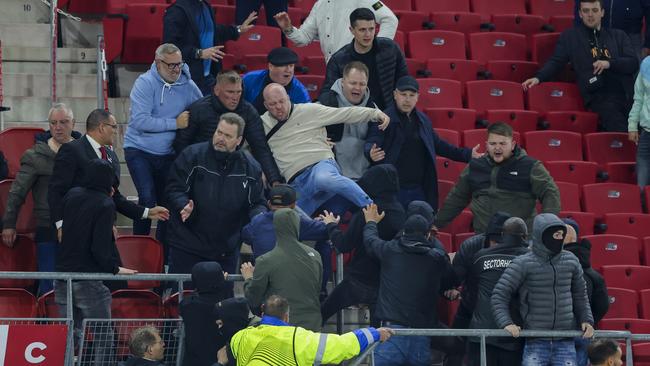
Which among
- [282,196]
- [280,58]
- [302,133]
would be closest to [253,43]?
[280,58]

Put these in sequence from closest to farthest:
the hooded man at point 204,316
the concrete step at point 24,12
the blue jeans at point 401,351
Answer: the hooded man at point 204,316
the blue jeans at point 401,351
the concrete step at point 24,12

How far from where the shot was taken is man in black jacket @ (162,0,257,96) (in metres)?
15.1

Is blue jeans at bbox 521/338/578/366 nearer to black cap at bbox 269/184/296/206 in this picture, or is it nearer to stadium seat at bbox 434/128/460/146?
black cap at bbox 269/184/296/206

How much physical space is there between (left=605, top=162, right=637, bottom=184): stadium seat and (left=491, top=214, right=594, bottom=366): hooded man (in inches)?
165

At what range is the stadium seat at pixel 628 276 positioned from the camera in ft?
48.3

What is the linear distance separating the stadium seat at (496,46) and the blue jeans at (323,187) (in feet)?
13.0

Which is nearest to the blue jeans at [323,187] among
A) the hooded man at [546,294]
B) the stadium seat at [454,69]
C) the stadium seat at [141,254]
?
the stadium seat at [141,254]

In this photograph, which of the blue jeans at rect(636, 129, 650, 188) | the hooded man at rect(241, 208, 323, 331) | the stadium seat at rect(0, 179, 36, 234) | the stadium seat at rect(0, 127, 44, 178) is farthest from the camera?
the blue jeans at rect(636, 129, 650, 188)

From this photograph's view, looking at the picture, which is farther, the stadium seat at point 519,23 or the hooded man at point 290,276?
the stadium seat at point 519,23

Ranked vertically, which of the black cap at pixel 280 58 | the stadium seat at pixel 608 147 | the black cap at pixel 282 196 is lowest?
the black cap at pixel 282 196

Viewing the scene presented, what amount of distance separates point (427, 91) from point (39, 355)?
556 cm

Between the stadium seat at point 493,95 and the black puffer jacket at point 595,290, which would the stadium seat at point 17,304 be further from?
the stadium seat at point 493,95

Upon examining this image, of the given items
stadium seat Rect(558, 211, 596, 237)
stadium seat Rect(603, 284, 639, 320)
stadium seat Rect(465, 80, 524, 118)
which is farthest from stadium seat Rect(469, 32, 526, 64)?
stadium seat Rect(603, 284, 639, 320)

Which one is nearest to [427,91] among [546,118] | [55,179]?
[546,118]
